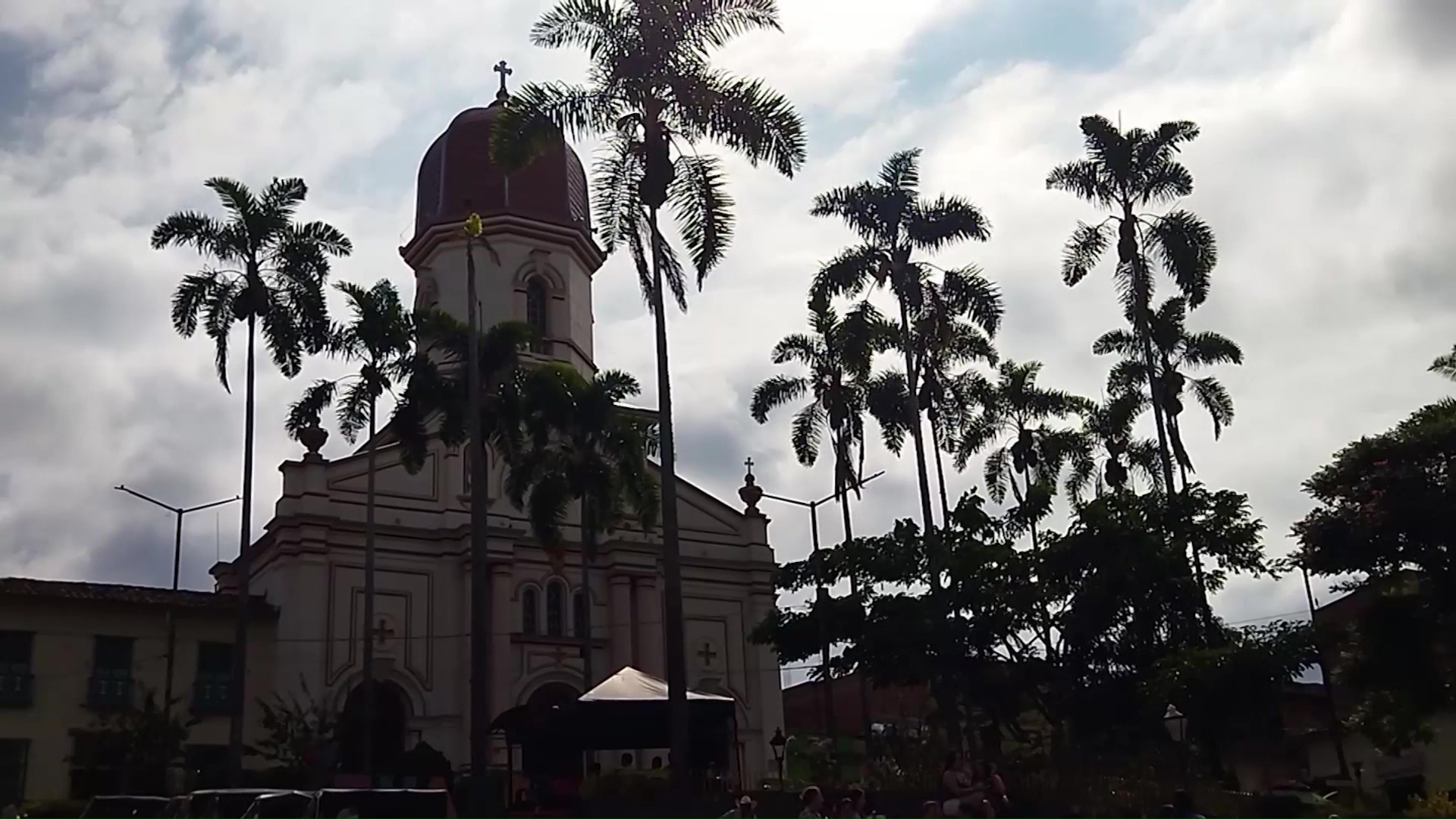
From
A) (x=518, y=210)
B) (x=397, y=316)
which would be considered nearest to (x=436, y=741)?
(x=397, y=316)

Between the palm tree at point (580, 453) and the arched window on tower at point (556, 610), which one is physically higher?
the palm tree at point (580, 453)

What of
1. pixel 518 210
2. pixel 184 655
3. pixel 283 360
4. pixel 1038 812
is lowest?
pixel 1038 812

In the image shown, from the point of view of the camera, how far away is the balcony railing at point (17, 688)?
34.8m

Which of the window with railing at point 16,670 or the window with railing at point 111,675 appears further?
the window with railing at point 111,675

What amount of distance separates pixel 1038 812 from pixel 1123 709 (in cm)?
886

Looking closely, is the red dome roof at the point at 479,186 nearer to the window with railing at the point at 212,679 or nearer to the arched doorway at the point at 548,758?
the window with railing at the point at 212,679

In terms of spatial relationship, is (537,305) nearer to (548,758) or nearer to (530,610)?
(530,610)

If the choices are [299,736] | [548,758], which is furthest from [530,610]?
[548,758]

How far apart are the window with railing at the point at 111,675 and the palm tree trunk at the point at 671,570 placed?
66.8 ft

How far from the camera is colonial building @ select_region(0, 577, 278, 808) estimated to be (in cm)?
3459

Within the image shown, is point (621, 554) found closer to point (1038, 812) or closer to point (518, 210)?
point (518, 210)

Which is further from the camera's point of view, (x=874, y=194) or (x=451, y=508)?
(x=451, y=508)

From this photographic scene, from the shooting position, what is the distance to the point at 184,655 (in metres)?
37.5

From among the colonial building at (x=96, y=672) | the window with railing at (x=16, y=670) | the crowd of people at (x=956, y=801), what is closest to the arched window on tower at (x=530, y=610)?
the colonial building at (x=96, y=672)
